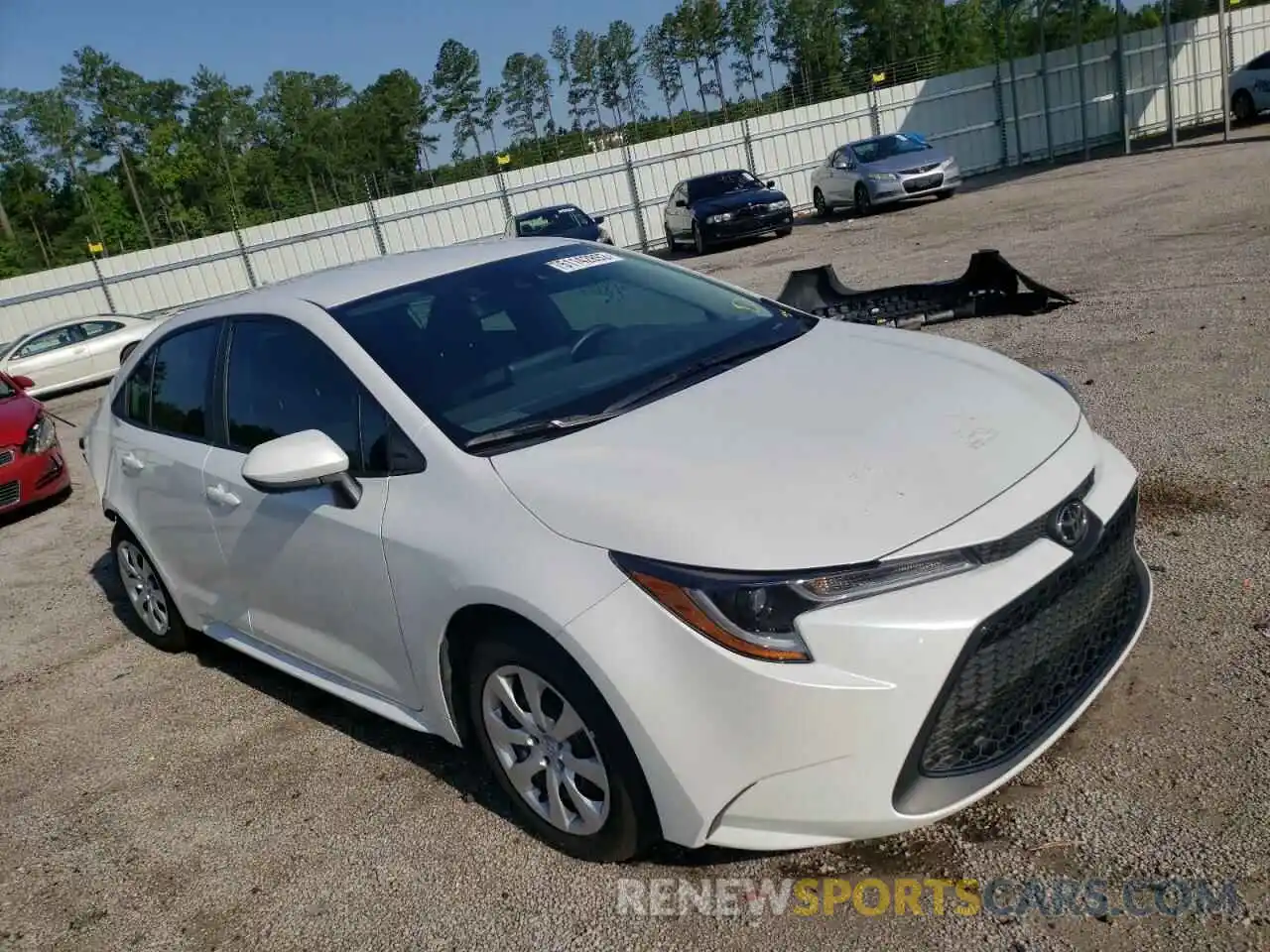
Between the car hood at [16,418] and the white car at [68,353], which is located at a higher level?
the car hood at [16,418]

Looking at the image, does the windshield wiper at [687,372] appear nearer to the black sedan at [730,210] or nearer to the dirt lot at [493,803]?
the dirt lot at [493,803]

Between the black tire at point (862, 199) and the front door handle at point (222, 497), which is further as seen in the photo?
the black tire at point (862, 199)

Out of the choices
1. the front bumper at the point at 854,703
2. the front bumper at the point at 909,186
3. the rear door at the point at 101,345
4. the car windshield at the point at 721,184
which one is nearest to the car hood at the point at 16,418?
the front bumper at the point at 854,703

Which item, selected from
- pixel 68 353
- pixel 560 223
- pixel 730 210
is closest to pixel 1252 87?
pixel 730 210

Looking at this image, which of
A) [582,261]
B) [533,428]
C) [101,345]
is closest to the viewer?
[533,428]

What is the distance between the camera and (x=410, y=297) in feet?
11.9

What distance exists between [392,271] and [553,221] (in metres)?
18.5

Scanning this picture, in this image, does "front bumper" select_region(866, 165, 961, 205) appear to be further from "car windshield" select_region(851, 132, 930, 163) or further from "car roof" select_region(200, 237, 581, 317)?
"car roof" select_region(200, 237, 581, 317)

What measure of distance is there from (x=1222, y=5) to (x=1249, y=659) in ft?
68.0

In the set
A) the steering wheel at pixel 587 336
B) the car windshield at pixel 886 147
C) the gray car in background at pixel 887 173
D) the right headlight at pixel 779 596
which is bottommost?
the gray car in background at pixel 887 173

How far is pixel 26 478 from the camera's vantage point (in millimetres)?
8844

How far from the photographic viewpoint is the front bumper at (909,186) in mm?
20453

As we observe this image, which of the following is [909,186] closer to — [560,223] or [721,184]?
[721,184]

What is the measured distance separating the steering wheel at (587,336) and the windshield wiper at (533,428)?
44 cm
